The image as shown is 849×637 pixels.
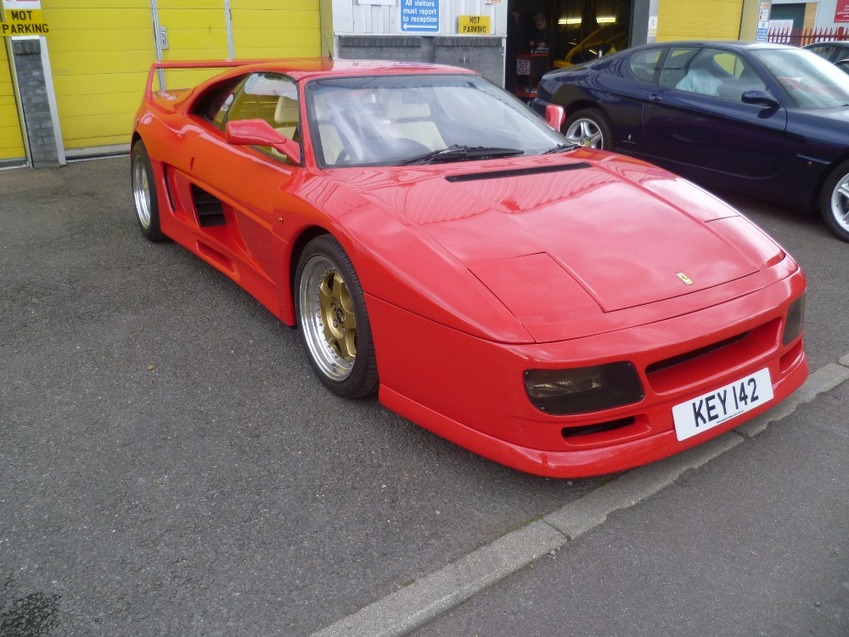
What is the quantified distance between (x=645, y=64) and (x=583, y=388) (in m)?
5.43

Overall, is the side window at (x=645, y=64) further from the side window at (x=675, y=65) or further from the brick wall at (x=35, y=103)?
the brick wall at (x=35, y=103)

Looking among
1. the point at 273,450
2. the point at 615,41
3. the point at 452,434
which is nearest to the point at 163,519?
the point at 273,450

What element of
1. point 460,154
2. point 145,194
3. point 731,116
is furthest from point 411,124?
point 731,116

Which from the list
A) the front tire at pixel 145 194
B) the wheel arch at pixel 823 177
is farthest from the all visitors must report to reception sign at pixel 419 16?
the wheel arch at pixel 823 177

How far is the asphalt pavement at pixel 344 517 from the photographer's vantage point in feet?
7.00

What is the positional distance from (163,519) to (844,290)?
4001 mm

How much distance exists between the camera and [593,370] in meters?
2.42

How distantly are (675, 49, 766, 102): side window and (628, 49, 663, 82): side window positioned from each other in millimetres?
335

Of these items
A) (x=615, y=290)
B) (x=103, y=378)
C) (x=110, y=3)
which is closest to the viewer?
(x=615, y=290)

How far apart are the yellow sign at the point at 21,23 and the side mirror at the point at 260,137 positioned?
5.45m

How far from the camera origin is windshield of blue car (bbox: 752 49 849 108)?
6.01 metres

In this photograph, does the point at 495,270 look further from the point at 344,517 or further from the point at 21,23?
the point at 21,23

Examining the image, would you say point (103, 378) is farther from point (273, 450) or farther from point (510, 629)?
point (510, 629)

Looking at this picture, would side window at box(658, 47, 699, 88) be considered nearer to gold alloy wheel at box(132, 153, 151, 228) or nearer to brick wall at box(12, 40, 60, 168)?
gold alloy wheel at box(132, 153, 151, 228)
